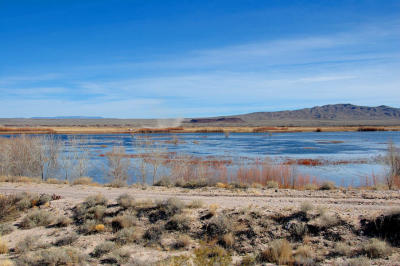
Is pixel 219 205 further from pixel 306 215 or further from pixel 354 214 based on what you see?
pixel 354 214

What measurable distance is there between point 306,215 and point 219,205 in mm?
3134

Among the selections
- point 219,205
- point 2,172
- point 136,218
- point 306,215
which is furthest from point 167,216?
point 2,172

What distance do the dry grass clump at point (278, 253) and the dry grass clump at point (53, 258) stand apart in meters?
5.02

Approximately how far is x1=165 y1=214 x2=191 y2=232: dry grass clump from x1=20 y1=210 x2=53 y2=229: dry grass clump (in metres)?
4.57

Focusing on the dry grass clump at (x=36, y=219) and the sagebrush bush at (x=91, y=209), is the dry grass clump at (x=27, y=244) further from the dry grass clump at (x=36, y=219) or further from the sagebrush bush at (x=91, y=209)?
the sagebrush bush at (x=91, y=209)

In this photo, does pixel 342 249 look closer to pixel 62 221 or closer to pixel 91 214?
pixel 91 214

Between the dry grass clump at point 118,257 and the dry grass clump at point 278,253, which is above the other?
the dry grass clump at point 278,253

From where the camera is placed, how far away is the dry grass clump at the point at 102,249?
31.1 ft

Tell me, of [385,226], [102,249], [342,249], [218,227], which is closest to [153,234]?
[102,249]

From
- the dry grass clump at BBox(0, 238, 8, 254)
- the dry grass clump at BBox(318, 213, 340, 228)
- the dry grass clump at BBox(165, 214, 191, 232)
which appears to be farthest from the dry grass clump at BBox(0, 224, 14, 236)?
the dry grass clump at BBox(318, 213, 340, 228)

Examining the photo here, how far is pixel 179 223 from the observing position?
10922 millimetres

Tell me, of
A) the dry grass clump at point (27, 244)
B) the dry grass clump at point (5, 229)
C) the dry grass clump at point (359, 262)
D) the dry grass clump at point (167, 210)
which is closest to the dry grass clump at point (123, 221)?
the dry grass clump at point (167, 210)

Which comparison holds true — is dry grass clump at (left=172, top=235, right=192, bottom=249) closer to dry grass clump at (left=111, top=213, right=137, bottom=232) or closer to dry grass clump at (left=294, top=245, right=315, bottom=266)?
dry grass clump at (left=111, top=213, right=137, bottom=232)

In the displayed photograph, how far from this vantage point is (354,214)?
10.4 meters
